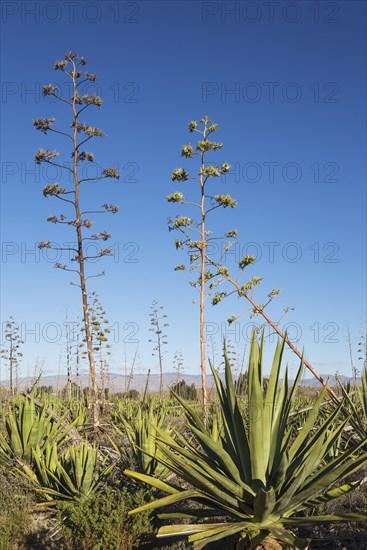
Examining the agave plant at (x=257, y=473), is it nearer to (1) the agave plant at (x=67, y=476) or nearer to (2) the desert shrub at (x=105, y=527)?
(2) the desert shrub at (x=105, y=527)

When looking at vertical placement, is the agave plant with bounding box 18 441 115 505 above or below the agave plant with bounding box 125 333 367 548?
below

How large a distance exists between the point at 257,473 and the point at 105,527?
2.16 meters

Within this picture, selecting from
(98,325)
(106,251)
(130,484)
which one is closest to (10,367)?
(98,325)

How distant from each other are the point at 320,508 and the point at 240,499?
2202mm

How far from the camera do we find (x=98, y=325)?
26.7 meters

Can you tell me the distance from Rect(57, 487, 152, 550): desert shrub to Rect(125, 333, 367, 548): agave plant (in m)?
1.41

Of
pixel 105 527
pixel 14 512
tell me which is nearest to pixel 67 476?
pixel 14 512

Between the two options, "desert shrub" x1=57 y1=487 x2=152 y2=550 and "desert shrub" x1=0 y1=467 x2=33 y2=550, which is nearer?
"desert shrub" x1=57 y1=487 x2=152 y2=550

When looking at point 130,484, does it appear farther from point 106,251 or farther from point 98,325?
point 98,325

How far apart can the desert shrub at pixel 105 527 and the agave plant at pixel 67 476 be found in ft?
3.24

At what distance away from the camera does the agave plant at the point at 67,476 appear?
7.11 meters

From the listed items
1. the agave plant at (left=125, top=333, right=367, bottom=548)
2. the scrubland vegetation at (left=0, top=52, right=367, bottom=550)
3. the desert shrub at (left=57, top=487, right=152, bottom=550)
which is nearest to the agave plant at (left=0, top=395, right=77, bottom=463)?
the scrubland vegetation at (left=0, top=52, right=367, bottom=550)

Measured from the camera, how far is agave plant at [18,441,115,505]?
23.3 feet

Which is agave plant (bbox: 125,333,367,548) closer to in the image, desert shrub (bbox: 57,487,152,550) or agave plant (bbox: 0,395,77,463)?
desert shrub (bbox: 57,487,152,550)
